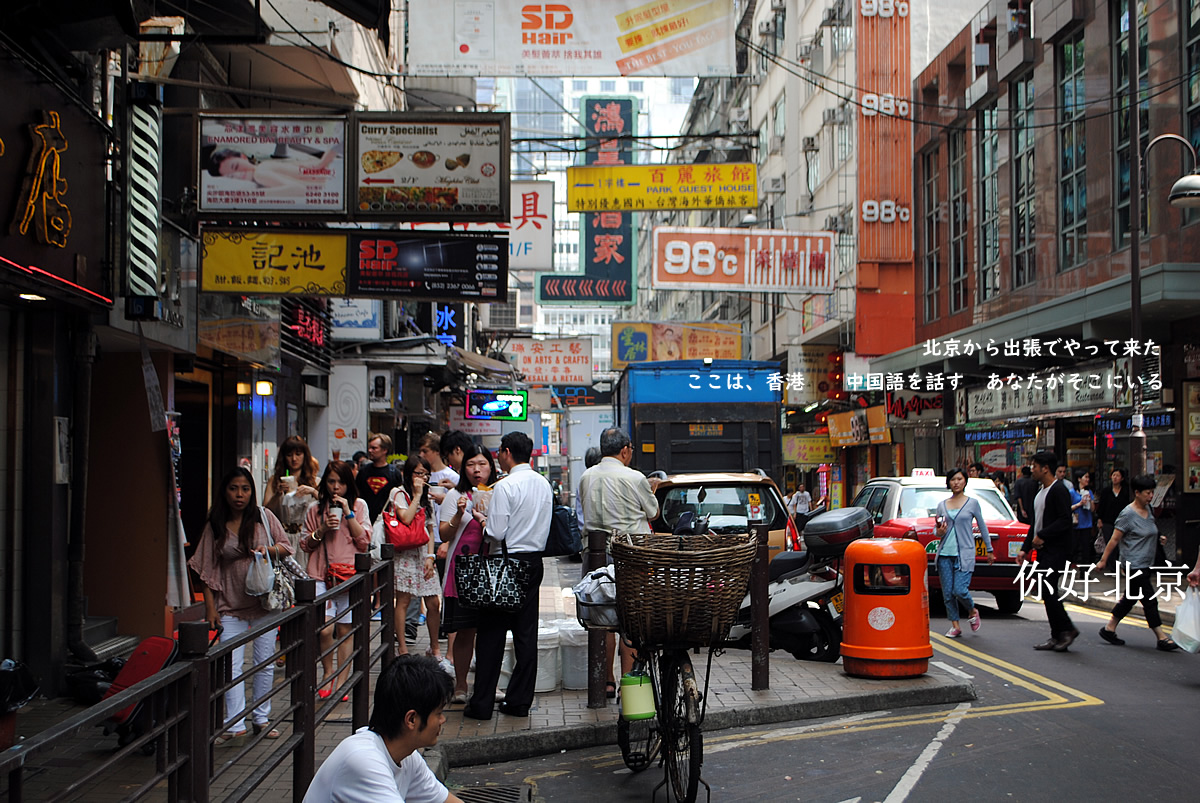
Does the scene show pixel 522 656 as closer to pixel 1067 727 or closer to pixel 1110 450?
pixel 1067 727

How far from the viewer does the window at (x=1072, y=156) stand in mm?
20297

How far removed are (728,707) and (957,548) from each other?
4701 millimetres

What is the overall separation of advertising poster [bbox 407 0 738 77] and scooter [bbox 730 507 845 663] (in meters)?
4.99

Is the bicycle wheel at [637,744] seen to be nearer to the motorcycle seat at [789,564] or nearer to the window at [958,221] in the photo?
the motorcycle seat at [789,564]

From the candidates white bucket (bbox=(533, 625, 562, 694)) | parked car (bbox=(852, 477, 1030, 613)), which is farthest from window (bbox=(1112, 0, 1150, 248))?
white bucket (bbox=(533, 625, 562, 694))

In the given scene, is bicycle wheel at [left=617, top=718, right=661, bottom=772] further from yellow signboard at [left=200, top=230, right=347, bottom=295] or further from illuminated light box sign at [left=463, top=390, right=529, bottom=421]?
illuminated light box sign at [left=463, top=390, right=529, bottom=421]

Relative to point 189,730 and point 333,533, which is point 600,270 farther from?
point 189,730

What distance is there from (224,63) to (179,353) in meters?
4.14

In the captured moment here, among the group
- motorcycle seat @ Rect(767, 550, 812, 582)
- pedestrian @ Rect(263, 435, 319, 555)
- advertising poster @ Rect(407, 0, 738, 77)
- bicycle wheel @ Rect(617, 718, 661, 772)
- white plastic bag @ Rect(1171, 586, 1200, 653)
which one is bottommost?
bicycle wheel @ Rect(617, 718, 661, 772)

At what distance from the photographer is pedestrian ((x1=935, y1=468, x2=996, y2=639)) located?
444 inches

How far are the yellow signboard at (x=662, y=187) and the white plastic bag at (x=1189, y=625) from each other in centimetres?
959

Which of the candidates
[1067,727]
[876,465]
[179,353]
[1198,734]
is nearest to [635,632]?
[1067,727]

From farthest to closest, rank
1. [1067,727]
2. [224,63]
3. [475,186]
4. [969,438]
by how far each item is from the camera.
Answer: [969,438], [224,63], [475,186], [1067,727]

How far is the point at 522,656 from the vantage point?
281 inches
